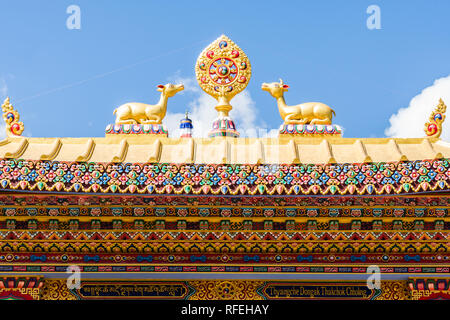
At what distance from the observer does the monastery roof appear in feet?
22.4

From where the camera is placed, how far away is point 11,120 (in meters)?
7.70

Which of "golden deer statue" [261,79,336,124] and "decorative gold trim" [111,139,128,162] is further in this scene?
"golden deer statue" [261,79,336,124]

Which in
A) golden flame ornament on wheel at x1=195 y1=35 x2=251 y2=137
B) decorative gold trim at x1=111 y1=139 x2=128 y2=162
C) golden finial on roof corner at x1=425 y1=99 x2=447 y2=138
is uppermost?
golden flame ornament on wheel at x1=195 y1=35 x2=251 y2=137

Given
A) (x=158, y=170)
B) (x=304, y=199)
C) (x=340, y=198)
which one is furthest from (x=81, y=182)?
(x=340, y=198)

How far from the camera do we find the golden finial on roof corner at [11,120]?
24.8ft

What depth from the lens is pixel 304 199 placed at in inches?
239

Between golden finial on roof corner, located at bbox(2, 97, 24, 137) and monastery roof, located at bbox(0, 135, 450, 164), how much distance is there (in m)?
0.14

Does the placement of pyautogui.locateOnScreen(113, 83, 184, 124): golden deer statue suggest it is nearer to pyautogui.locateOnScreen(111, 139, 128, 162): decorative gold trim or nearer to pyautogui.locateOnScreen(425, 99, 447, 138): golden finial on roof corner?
pyautogui.locateOnScreen(111, 139, 128, 162): decorative gold trim

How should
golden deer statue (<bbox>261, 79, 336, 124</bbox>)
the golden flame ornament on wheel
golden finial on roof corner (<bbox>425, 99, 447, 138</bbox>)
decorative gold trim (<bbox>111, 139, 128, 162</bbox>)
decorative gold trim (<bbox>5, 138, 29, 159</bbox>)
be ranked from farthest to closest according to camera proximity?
the golden flame ornament on wheel < golden deer statue (<bbox>261, 79, 336, 124</bbox>) < golden finial on roof corner (<bbox>425, 99, 447, 138</bbox>) < decorative gold trim (<bbox>5, 138, 29, 159</bbox>) < decorative gold trim (<bbox>111, 139, 128, 162</bbox>)

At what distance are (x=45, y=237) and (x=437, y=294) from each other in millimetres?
4367

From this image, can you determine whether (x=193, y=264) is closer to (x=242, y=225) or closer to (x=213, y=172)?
(x=242, y=225)

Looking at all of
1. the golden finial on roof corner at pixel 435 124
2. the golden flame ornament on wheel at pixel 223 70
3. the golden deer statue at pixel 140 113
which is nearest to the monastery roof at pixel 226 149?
the golden finial on roof corner at pixel 435 124

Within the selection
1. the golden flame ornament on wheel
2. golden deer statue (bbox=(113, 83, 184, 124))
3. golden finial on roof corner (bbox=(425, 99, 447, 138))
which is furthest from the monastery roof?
the golden flame ornament on wheel

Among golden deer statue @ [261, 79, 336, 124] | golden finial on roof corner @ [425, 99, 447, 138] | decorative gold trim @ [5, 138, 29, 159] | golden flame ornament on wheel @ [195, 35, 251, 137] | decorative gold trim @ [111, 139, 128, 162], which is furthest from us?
golden flame ornament on wheel @ [195, 35, 251, 137]
